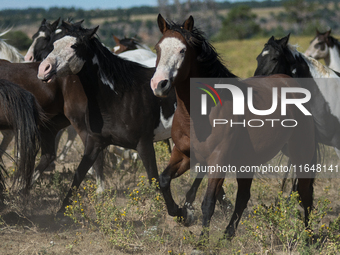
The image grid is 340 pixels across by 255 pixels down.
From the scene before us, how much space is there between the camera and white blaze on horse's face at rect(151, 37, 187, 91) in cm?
319

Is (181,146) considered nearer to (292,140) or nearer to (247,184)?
(247,184)

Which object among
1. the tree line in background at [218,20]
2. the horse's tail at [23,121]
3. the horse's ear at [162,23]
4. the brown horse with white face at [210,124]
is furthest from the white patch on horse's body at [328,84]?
the tree line in background at [218,20]

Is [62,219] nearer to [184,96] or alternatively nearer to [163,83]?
[184,96]

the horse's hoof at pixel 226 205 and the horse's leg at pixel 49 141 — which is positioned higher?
the horse's leg at pixel 49 141

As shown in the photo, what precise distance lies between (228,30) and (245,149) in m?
45.6

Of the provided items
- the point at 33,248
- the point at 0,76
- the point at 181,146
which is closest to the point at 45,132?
the point at 0,76

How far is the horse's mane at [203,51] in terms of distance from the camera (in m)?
3.41

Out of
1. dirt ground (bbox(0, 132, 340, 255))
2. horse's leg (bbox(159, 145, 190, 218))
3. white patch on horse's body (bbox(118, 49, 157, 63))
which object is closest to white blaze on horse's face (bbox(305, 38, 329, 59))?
dirt ground (bbox(0, 132, 340, 255))

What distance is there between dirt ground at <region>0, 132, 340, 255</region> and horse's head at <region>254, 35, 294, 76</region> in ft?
5.01

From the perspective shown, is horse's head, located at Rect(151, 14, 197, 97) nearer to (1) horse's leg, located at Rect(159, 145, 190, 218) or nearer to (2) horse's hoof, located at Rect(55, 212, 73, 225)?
(1) horse's leg, located at Rect(159, 145, 190, 218)

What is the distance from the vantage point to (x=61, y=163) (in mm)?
7207

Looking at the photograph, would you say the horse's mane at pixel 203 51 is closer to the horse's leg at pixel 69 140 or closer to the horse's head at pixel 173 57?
the horse's head at pixel 173 57

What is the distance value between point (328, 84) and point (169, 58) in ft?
8.36

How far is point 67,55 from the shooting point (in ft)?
14.1
